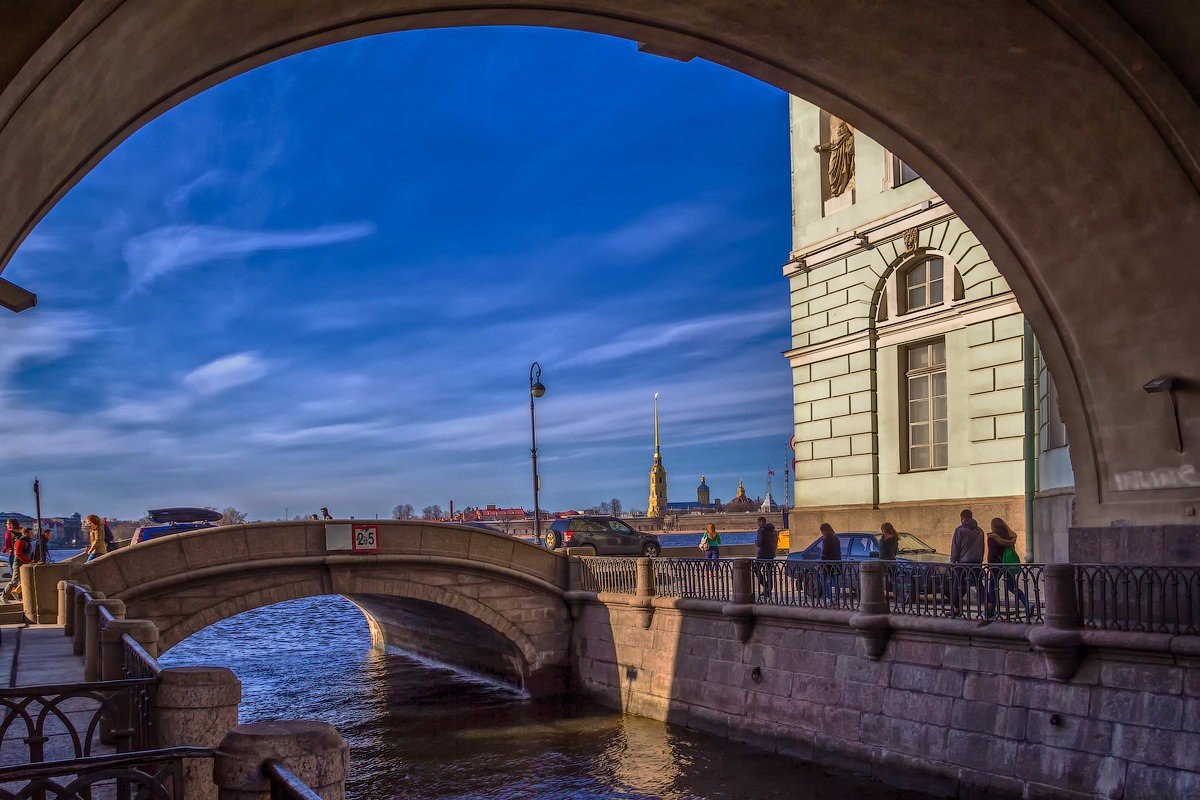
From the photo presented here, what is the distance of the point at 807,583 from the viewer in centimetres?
1772

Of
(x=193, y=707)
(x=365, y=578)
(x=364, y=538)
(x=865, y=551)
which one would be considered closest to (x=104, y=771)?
(x=193, y=707)

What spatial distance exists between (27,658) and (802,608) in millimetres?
11190

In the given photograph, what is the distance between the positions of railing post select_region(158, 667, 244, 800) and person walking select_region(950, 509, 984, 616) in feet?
34.9

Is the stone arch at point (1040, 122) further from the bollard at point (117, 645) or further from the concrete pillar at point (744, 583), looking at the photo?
the concrete pillar at point (744, 583)

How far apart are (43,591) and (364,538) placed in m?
6.23

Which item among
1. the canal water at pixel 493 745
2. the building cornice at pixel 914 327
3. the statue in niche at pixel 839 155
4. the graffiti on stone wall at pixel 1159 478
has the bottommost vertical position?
the canal water at pixel 493 745

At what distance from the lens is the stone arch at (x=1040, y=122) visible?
10.1m

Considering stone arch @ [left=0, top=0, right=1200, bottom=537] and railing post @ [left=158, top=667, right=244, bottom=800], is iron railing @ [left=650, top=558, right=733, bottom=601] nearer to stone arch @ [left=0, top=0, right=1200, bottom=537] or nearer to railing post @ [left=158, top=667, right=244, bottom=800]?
stone arch @ [left=0, top=0, right=1200, bottom=537]

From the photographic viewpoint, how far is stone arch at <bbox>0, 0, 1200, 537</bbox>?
1009 centimetres

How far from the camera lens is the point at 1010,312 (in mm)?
20438

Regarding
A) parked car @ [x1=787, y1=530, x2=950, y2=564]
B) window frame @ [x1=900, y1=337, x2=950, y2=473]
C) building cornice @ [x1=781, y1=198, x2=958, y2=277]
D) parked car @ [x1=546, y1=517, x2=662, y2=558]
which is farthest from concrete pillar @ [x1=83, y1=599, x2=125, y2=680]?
parked car @ [x1=546, y1=517, x2=662, y2=558]

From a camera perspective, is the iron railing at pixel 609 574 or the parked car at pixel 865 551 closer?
the parked car at pixel 865 551

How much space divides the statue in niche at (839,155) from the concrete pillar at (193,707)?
21.0 metres

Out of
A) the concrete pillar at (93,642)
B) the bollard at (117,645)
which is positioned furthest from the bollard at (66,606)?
the bollard at (117,645)
